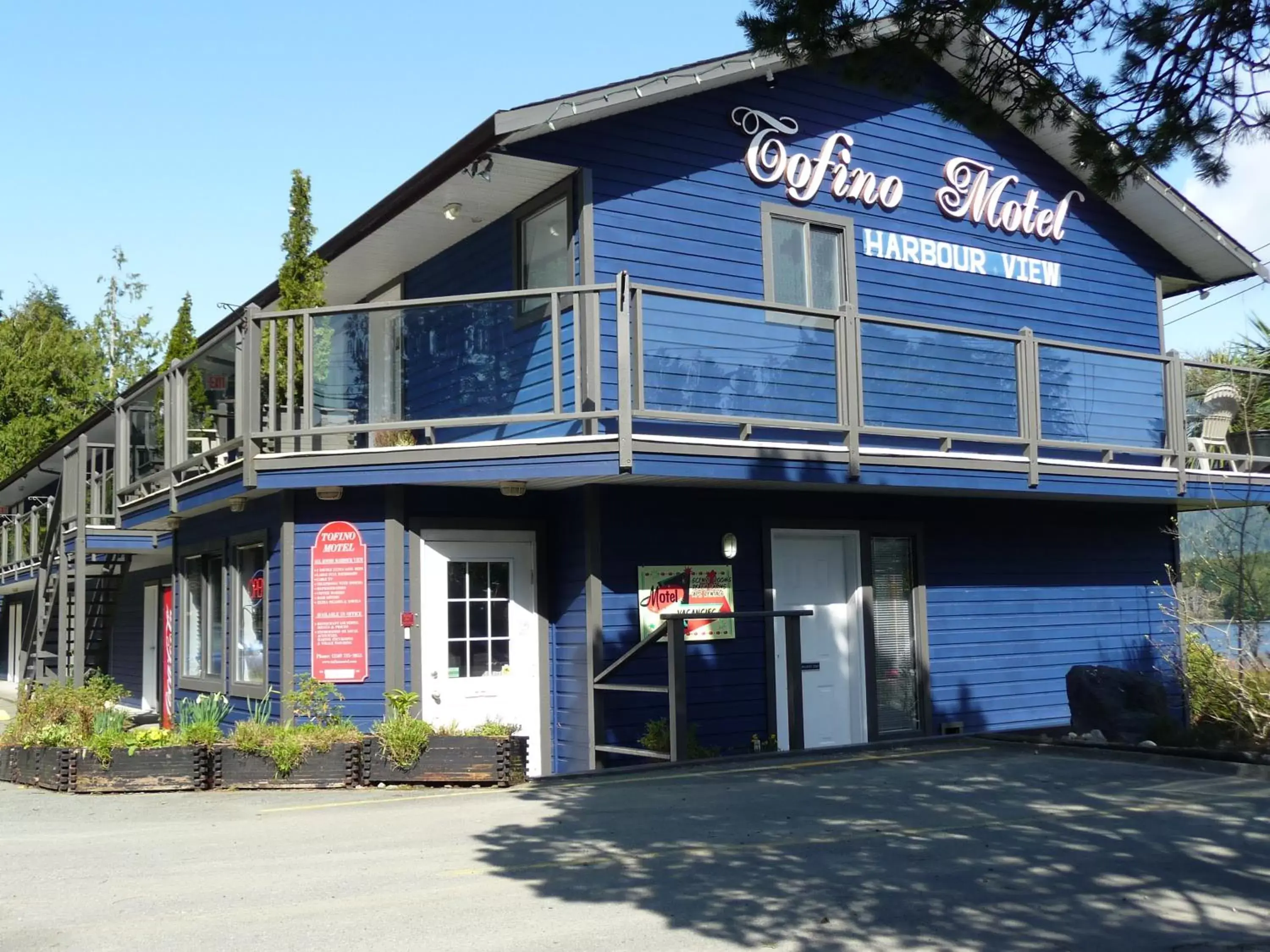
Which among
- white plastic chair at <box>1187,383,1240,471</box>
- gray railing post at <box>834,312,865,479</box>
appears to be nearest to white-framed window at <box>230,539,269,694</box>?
gray railing post at <box>834,312,865,479</box>

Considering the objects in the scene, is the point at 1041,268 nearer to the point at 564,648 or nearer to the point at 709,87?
the point at 709,87

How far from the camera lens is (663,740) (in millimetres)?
11422

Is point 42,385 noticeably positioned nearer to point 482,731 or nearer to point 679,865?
point 482,731

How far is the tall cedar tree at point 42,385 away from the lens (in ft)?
124

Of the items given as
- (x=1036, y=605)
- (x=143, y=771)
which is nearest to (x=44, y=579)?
(x=143, y=771)

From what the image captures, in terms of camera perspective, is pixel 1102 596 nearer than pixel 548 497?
No

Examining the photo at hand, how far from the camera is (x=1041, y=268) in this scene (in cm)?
1545

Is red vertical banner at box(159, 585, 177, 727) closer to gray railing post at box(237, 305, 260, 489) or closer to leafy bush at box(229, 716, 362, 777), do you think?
leafy bush at box(229, 716, 362, 777)

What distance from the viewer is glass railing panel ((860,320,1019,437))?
11836 mm

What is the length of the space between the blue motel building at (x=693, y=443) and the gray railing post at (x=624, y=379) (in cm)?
3

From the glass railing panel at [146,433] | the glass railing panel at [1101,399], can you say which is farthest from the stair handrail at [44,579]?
the glass railing panel at [1101,399]

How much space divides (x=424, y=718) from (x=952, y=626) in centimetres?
584

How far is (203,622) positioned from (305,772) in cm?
411

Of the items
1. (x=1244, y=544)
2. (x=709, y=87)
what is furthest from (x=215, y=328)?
(x=1244, y=544)
